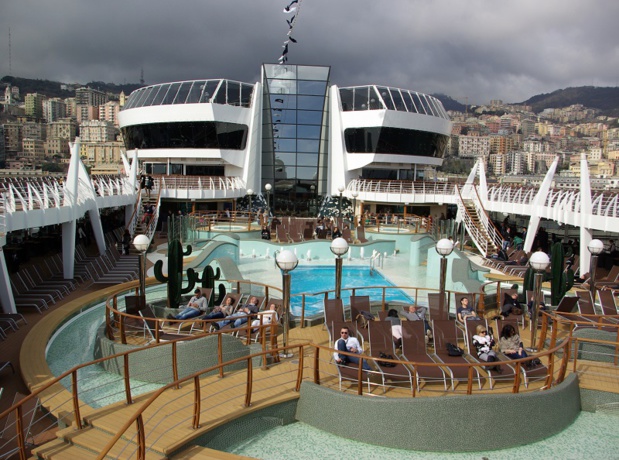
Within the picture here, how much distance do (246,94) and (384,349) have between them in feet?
91.8

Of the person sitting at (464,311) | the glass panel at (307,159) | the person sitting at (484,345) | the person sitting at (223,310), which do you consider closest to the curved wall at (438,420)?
the person sitting at (484,345)

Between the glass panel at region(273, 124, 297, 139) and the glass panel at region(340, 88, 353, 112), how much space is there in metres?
3.47

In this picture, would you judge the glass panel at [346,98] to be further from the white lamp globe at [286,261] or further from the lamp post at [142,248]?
the white lamp globe at [286,261]

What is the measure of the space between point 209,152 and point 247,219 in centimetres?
885

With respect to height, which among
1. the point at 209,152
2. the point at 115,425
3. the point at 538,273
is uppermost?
the point at 209,152

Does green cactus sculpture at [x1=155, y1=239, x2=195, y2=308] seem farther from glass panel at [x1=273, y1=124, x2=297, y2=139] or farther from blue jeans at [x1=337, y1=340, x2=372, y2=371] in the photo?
glass panel at [x1=273, y1=124, x2=297, y2=139]

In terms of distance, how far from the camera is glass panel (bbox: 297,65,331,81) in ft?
111

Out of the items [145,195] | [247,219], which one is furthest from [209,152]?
[247,219]

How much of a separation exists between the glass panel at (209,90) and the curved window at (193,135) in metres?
1.45

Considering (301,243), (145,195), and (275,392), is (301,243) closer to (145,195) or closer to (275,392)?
(145,195)

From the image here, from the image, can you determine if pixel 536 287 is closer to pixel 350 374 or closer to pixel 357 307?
pixel 357 307

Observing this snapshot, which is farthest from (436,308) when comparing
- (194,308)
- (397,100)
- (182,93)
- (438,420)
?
(182,93)

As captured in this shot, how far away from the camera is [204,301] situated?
991 centimetres

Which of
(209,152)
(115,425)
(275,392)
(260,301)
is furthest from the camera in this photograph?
(209,152)
